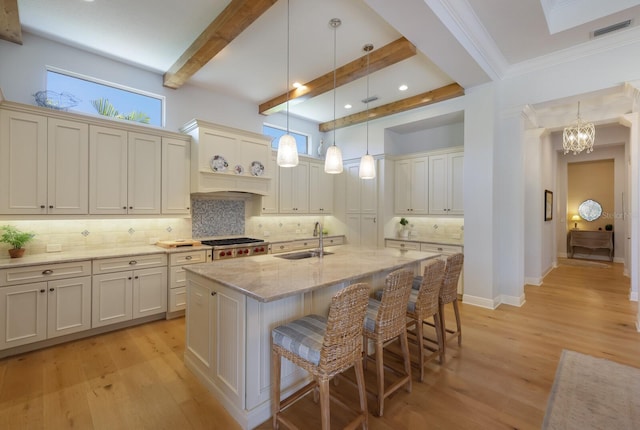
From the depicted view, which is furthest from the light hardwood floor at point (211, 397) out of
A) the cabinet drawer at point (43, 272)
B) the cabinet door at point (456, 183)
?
the cabinet door at point (456, 183)

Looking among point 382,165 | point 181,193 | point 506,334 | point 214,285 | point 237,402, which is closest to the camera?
point 237,402

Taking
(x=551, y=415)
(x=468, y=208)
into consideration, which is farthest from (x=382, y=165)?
(x=551, y=415)

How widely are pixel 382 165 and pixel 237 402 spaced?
4.56m

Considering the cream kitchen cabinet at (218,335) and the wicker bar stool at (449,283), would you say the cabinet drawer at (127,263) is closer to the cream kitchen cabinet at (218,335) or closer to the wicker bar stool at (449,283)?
the cream kitchen cabinet at (218,335)

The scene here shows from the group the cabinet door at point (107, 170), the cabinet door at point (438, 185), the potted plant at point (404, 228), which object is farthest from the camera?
the potted plant at point (404, 228)

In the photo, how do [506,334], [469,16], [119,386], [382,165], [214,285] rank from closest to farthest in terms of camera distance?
1. [214,285]
2. [119,386]
3. [469,16]
4. [506,334]
5. [382,165]

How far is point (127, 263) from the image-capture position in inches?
133

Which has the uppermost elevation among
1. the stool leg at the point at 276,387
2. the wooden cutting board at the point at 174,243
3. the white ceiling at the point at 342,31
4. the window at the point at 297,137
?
the white ceiling at the point at 342,31

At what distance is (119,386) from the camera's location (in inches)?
91.7

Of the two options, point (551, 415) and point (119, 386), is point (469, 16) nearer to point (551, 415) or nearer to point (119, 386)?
point (551, 415)

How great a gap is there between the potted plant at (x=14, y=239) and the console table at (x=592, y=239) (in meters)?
11.6

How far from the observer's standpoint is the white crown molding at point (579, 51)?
3.28m

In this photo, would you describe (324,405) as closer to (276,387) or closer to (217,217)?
(276,387)

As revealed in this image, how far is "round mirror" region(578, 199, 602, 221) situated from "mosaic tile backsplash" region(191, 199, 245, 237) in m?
9.72
